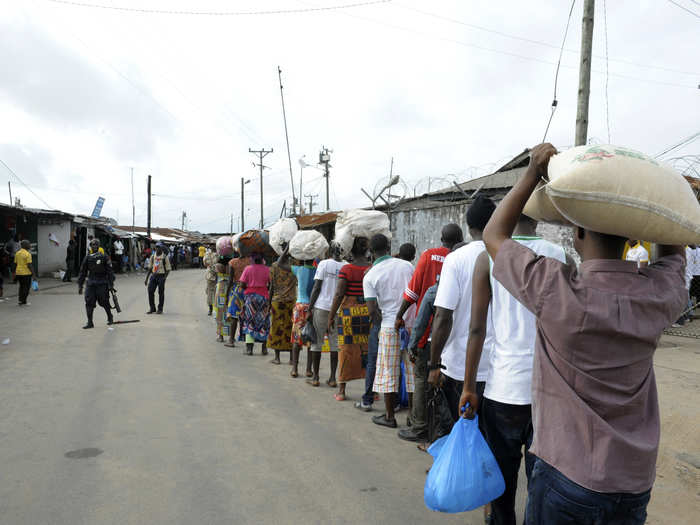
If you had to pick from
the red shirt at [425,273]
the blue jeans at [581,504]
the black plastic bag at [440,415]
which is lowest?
the black plastic bag at [440,415]

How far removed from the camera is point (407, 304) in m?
4.36

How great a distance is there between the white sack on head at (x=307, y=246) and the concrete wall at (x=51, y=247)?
2075 cm

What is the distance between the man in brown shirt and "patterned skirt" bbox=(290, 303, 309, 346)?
510 centimetres

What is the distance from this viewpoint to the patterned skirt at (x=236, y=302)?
8426mm

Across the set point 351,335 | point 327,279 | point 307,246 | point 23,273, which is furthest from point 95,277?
point 351,335

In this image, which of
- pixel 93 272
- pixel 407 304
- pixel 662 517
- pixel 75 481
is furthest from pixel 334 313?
pixel 93 272

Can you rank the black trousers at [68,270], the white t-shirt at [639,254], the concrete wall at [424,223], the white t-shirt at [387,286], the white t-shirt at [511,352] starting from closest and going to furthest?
the white t-shirt at [511,352], the white t-shirt at [387,286], the white t-shirt at [639,254], the concrete wall at [424,223], the black trousers at [68,270]

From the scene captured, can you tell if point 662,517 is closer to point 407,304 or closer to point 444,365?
point 444,365

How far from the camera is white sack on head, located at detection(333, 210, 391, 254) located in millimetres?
6039

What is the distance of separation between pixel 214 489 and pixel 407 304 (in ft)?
6.78

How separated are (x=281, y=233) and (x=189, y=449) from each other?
4480mm

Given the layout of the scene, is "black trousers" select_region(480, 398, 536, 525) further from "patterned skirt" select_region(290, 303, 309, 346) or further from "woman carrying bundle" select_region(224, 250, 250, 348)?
"woman carrying bundle" select_region(224, 250, 250, 348)

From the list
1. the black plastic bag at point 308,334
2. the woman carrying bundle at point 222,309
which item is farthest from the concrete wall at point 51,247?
the black plastic bag at point 308,334

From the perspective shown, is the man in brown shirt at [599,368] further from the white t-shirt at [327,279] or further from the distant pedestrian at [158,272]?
the distant pedestrian at [158,272]
